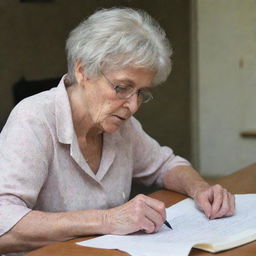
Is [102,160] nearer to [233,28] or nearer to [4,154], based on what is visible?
[4,154]

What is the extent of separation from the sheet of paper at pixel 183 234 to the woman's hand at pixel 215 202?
0.06ft

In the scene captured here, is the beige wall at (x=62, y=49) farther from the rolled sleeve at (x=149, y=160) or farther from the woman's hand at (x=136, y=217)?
the woman's hand at (x=136, y=217)

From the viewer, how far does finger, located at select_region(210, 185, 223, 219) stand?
1649 mm

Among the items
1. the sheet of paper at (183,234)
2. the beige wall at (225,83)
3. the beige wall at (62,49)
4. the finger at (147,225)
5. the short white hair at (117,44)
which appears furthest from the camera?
the beige wall at (225,83)

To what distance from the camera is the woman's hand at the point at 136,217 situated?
145 centimetres

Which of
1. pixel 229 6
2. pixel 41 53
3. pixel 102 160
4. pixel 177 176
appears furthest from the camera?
pixel 229 6

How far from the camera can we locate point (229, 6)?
438cm

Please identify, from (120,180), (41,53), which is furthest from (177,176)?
(41,53)

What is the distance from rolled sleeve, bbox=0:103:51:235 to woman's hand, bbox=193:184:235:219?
493 mm

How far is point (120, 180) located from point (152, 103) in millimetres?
2757

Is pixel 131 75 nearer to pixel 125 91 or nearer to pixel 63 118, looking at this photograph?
pixel 125 91

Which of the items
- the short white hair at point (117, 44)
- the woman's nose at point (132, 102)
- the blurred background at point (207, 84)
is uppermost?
the short white hair at point (117, 44)

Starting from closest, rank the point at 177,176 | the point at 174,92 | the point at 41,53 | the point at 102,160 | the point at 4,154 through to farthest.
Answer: the point at 4,154 < the point at 102,160 < the point at 177,176 < the point at 41,53 < the point at 174,92

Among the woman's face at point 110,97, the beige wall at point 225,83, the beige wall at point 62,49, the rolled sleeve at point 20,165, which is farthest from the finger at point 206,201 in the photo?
the beige wall at point 225,83
